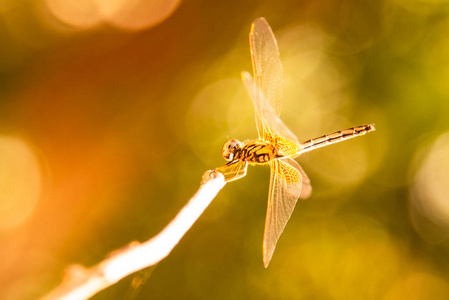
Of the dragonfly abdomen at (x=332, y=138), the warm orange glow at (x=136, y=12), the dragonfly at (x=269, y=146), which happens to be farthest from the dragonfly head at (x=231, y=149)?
the warm orange glow at (x=136, y=12)

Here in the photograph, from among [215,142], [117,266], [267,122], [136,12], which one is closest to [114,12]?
[136,12]

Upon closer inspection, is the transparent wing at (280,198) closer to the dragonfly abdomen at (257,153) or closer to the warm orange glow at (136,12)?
the dragonfly abdomen at (257,153)

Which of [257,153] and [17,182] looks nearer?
[257,153]

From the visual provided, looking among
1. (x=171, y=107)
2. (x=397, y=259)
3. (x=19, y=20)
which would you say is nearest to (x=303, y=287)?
(x=397, y=259)

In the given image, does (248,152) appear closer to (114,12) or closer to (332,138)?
(332,138)

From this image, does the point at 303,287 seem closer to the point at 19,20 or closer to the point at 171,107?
the point at 171,107

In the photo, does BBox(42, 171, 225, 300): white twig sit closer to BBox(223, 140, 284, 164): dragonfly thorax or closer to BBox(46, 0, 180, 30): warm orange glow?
BBox(223, 140, 284, 164): dragonfly thorax
